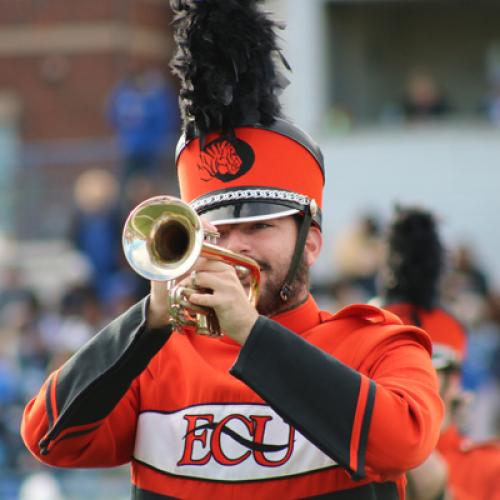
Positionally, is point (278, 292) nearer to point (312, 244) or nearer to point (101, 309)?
point (312, 244)

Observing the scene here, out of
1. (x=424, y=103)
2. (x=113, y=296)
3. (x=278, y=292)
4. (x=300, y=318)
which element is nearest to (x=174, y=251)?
(x=278, y=292)

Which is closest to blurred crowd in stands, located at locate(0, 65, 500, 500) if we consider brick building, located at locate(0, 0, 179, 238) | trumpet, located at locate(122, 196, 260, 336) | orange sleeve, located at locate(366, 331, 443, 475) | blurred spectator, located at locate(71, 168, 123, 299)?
blurred spectator, located at locate(71, 168, 123, 299)

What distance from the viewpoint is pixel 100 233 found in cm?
1195

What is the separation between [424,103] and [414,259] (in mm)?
9383

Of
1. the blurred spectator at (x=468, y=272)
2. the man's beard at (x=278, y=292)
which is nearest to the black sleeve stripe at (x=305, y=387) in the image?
the man's beard at (x=278, y=292)

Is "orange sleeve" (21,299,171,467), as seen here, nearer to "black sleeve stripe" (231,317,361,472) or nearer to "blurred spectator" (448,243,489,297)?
"black sleeve stripe" (231,317,361,472)

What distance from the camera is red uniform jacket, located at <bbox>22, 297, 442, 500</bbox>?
3.07 meters

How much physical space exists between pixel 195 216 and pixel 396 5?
14.2m

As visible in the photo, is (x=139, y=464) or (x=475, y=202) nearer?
(x=139, y=464)

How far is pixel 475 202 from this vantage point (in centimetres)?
1424

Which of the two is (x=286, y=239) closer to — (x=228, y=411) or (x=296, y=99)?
(x=228, y=411)

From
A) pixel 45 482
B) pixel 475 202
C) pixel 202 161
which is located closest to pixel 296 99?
pixel 475 202

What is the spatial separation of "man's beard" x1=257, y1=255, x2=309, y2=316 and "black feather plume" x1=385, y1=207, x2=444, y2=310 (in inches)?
74.6

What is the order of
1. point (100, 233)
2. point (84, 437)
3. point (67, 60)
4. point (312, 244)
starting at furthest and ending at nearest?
point (67, 60) < point (100, 233) < point (312, 244) < point (84, 437)
